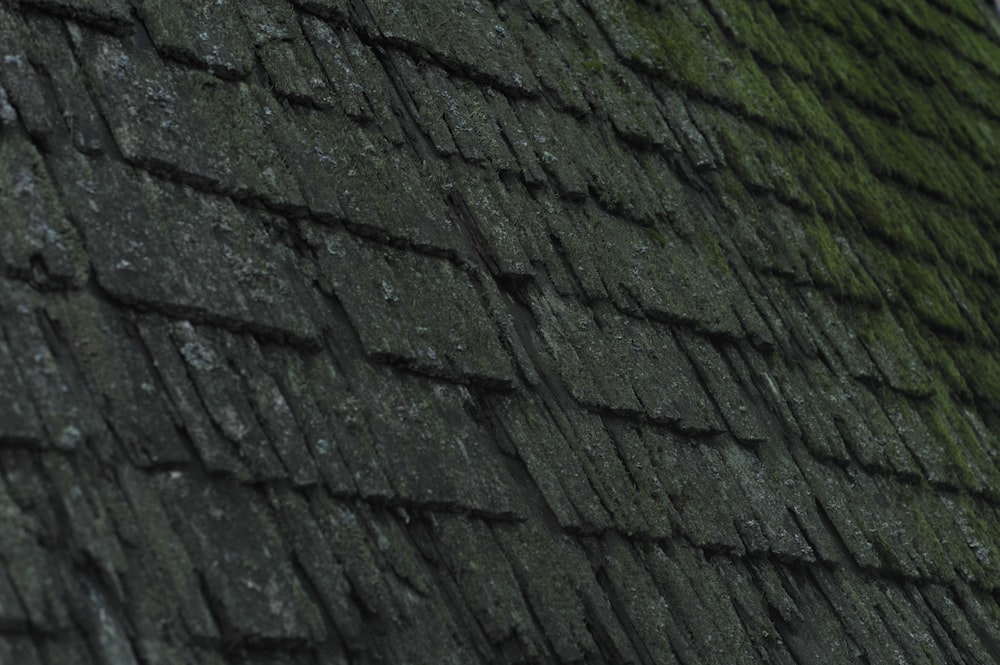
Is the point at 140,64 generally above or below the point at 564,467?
above

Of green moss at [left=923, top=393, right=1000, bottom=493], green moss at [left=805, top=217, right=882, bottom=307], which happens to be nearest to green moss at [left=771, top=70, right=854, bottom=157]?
green moss at [left=805, top=217, right=882, bottom=307]

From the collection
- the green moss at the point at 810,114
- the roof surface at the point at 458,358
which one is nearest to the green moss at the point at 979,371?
the roof surface at the point at 458,358

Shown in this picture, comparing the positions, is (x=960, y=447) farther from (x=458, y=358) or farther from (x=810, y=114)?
(x=458, y=358)

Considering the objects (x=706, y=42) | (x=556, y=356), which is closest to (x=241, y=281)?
(x=556, y=356)

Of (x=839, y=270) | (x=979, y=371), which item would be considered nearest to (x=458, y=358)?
(x=839, y=270)

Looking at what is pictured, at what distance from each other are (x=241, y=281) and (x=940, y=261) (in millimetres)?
2929

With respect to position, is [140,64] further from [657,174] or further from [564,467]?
[657,174]

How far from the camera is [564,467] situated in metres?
2.26

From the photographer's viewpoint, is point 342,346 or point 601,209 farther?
point 601,209

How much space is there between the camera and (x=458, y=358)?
87.0 inches

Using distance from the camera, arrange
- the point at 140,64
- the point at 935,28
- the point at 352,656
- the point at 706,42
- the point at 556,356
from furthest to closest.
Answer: the point at 935,28
the point at 706,42
the point at 556,356
the point at 140,64
the point at 352,656

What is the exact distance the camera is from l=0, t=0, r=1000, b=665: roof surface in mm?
1635

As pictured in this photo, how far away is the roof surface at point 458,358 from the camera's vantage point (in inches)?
64.4

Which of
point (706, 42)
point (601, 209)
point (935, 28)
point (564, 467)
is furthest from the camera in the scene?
point (935, 28)
